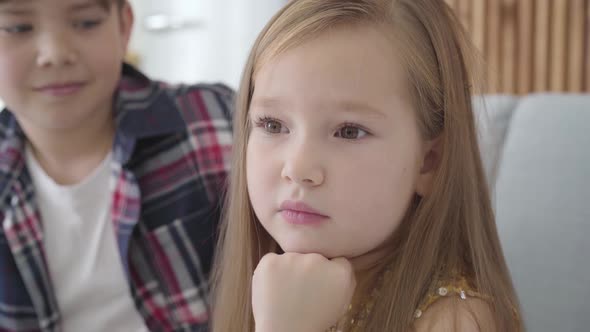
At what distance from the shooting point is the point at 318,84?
74 centimetres

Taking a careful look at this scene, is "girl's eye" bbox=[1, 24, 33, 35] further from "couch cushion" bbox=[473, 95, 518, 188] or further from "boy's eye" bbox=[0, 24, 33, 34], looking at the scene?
"couch cushion" bbox=[473, 95, 518, 188]

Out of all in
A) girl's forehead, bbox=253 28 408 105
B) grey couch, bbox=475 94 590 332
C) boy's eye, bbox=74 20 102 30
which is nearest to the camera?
girl's forehead, bbox=253 28 408 105

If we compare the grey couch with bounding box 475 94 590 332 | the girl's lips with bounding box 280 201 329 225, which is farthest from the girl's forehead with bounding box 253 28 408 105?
the grey couch with bounding box 475 94 590 332

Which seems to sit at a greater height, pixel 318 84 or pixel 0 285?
pixel 318 84

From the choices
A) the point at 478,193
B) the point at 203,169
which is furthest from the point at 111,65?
the point at 478,193

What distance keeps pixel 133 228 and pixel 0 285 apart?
27cm

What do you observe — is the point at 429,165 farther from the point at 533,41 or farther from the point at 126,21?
the point at 533,41

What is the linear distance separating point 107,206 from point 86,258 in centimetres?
10

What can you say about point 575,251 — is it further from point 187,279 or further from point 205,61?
point 205,61

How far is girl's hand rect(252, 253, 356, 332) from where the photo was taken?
29.7 inches

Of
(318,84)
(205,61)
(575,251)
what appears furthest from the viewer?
(205,61)

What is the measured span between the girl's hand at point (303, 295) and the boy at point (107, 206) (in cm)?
51

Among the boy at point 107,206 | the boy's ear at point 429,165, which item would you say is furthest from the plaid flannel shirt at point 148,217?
the boy's ear at point 429,165

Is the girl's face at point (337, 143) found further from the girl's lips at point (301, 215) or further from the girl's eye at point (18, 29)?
the girl's eye at point (18, 29)
